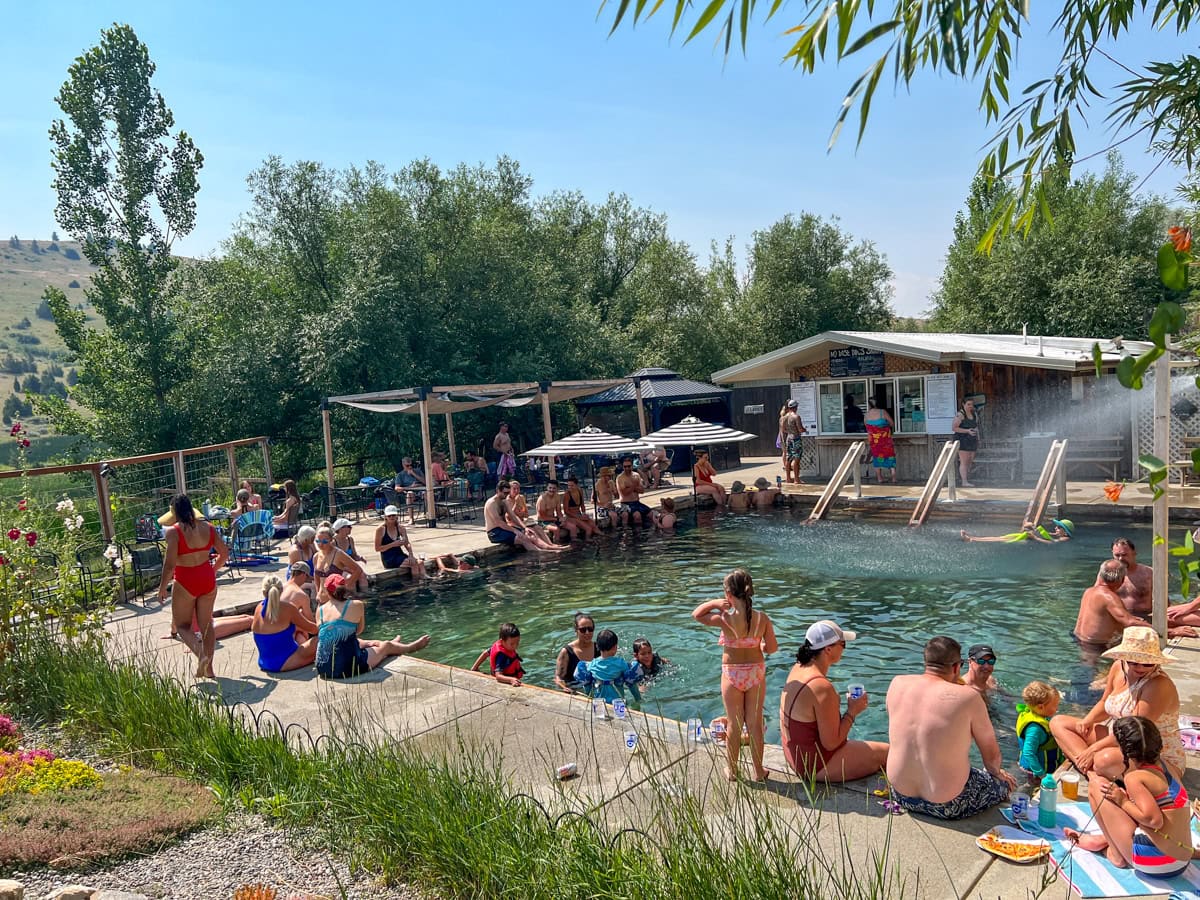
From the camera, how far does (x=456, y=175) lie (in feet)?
98.5

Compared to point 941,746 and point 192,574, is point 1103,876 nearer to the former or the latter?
point 941,746

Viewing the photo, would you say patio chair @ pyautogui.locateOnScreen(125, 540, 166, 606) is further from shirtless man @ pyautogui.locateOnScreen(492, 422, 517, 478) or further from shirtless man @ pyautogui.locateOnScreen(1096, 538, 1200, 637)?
shirtless man @ pyautogui.locateOnScreen(1096, 538, 1200, 637)

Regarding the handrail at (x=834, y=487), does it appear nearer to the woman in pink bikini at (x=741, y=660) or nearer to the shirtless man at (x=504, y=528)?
the shirtless man at (x=504, y=528)

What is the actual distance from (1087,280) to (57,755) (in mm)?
32951

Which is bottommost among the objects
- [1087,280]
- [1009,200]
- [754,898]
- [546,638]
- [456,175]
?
[546,638]

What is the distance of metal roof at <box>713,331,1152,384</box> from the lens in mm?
16312

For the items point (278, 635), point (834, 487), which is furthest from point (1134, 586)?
point (278, 635)

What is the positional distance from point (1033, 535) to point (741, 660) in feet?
33.2

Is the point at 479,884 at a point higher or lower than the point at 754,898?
lower

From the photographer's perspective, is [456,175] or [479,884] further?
[456,175]

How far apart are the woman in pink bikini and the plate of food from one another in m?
1.28

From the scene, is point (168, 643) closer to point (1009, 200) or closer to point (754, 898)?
point (754, 898)

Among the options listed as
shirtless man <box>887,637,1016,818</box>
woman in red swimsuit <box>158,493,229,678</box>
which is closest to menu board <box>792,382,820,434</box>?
woman in red swimsuit <box>158,493,229,678</box>

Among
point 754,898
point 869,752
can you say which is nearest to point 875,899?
point 754,898
